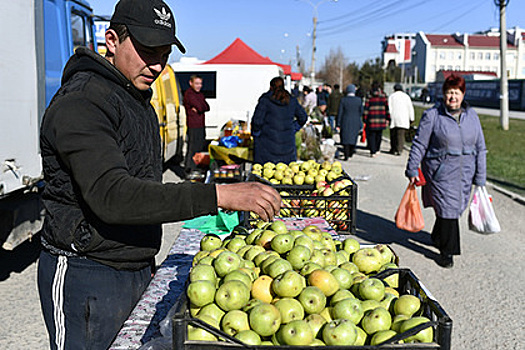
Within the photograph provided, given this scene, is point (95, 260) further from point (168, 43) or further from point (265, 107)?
point (265, 107)

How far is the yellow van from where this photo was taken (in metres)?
10.9

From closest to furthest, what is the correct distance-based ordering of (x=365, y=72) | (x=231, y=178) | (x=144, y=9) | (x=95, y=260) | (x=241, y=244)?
(x=144, y=9) < (x=95, y=260) < (x=241, y=244) < (x=231, y=178) < (x=365, y=72)

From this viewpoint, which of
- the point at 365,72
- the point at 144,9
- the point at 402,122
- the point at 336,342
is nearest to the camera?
the point at 336,342

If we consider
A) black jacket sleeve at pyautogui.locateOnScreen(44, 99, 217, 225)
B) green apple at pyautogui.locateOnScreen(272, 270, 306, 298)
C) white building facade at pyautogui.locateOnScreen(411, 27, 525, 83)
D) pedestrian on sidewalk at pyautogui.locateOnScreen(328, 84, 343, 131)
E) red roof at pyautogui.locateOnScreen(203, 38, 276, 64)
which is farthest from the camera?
white building facade at pyautogui.locateOnScreen(411, 27, 525, 83)

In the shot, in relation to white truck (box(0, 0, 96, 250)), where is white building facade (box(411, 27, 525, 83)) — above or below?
above

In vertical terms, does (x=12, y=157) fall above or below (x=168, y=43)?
below

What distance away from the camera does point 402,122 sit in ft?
50.8

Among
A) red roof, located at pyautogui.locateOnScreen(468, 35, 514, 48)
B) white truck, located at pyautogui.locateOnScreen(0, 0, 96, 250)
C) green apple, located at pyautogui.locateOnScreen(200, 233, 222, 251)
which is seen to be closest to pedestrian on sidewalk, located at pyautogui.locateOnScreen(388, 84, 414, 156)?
white truck, located at pyautogui.locateOnScreen(0, 0, 96, 250)

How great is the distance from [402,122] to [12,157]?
12265 millimetres

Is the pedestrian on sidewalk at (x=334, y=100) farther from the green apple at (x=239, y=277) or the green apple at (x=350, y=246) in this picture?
the green apple at (x=239, y=277)

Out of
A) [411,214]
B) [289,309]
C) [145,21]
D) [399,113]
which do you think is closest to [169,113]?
[411,214]

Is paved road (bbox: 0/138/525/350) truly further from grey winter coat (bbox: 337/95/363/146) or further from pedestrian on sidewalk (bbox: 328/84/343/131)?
pedestrian on sidewalk (bbox: 328/84/343/131)

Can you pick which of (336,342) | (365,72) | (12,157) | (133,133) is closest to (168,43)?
(133,133)

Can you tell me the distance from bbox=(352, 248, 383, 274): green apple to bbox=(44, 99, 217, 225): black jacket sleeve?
2.89 feet
